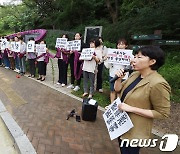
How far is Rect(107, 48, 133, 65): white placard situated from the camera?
5.52m

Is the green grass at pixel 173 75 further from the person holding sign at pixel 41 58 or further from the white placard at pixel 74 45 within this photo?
the person holding sign at pixel 41 58

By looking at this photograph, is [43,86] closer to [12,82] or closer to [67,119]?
→ [12,82]

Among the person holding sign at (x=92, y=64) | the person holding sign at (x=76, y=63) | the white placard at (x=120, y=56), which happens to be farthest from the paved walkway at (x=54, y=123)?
the white placard at (x=120, y=56)

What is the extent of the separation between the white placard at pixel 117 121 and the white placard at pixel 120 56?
2743mm

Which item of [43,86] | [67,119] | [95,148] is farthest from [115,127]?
[43,86]

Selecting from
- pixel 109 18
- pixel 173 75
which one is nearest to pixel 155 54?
pixel 173 75

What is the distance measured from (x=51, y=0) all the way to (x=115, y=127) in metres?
21.5

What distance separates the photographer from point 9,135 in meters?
4.79

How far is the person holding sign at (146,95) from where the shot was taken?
7.79ft

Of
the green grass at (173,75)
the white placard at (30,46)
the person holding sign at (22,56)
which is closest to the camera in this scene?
the green grass at (173,75)

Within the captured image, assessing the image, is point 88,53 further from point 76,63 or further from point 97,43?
point 76,63

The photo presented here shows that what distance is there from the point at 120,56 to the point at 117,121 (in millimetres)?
3048

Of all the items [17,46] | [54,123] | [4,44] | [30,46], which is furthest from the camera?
[4,44]

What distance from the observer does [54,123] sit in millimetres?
5168
